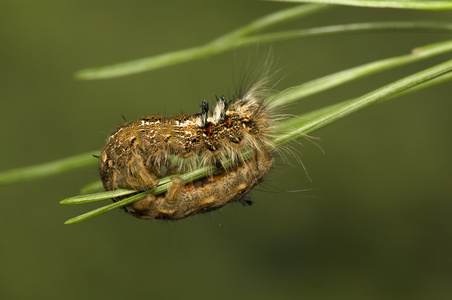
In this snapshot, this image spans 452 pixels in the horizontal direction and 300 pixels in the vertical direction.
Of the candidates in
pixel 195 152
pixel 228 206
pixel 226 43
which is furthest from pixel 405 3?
pixel 228 206

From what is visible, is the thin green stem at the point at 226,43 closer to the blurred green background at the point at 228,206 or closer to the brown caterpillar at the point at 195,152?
the brown caterpillar at the point at 195,152

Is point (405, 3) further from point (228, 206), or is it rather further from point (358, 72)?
point (228, 206)

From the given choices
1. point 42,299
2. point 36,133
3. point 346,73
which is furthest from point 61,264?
point 346,73

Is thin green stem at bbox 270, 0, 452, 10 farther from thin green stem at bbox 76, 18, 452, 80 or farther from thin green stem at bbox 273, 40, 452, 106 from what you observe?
thin green stem at bbox 76, 18, 452, 80

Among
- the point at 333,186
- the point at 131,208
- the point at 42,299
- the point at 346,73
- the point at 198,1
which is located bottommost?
the point at 42,299

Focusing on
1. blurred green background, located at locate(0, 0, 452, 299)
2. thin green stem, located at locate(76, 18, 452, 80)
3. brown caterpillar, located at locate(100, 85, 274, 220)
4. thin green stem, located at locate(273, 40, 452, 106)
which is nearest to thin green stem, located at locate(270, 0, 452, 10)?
thin green stem, located at locate(273, 40, 452, 106)

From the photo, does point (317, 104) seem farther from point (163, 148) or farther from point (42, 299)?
point (163, 148)

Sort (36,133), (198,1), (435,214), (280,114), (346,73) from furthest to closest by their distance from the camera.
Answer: (198,1), (36,133), (435,214), (280,114), (346,73)
